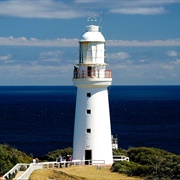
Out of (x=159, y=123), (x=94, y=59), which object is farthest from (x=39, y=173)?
(x=159, y=123)

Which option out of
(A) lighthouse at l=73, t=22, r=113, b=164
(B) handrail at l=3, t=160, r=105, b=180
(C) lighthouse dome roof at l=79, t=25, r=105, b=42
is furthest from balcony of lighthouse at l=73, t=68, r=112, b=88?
(B) handrail at l=3, t=160, r=105, b=180

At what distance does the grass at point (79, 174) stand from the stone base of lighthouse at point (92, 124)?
1174 millimetres

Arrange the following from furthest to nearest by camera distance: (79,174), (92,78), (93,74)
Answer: (93,74) < (92,78) < (79,174)

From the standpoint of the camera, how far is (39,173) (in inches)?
972

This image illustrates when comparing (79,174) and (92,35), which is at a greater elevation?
(92,35)

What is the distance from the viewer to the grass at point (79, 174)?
80.0ft

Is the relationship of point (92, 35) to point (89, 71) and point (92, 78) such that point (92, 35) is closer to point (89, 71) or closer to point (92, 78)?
point (89, 71)

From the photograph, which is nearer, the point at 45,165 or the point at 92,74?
the point at 45,165

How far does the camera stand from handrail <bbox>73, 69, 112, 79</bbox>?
1199 inches

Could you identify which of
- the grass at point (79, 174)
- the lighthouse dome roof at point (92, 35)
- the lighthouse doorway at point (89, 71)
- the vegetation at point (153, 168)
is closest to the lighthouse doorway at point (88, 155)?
the grass at point (79, 174)

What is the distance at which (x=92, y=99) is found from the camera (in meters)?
30.6

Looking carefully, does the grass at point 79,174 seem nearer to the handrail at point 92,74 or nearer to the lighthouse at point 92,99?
the lighthouse at point 92,99

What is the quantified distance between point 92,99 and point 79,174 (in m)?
5.17

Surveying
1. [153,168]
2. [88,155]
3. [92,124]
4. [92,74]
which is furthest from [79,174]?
[92,74]
